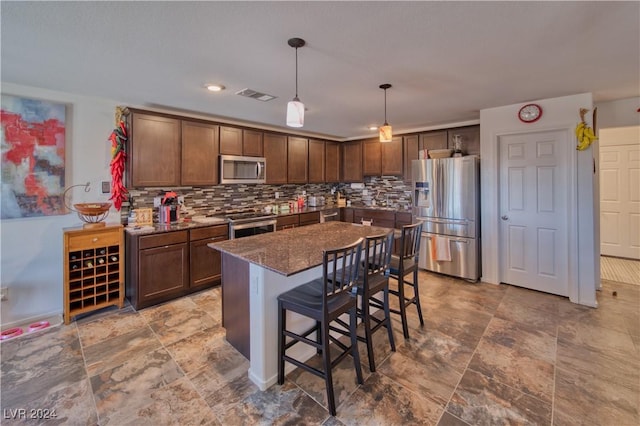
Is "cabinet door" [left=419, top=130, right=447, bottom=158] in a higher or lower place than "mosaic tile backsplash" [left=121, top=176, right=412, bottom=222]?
higher

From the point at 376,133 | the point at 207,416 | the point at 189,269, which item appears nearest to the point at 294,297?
the point at 207,416

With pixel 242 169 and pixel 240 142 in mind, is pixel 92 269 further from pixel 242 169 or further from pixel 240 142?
pixel 240 142

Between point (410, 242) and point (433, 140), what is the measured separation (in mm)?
2773

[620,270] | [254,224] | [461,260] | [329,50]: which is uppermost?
[329,50]

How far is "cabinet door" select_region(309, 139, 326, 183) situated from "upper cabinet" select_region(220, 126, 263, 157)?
1162 mm

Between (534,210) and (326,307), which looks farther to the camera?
(534,210)

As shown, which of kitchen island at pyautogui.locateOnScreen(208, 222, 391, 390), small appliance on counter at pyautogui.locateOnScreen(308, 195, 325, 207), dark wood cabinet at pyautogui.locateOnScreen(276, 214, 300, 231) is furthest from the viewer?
small appliance on counter at pyautogui.locateOnScreen(308, 195, 325, 207)

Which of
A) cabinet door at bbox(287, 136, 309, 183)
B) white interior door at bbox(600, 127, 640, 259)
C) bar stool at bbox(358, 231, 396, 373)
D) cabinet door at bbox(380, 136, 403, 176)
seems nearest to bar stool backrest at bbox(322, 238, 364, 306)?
bar stool at bbox(358, 231, 396, 373)

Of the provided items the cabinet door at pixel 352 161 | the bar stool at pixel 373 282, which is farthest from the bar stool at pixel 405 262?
the cabinet door at pixel 352 161

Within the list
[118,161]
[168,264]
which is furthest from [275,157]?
[168,264]

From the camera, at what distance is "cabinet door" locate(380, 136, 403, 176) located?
5215 mm

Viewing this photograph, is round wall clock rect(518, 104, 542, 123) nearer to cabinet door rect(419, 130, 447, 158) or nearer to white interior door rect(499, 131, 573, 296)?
white interior door rect(499, 131, 573, 296)

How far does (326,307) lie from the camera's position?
1792 mm

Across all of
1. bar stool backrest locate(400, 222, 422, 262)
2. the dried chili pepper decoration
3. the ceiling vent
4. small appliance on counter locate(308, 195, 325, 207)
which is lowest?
bar stool backrest locate(400, 222, 422, 262)
